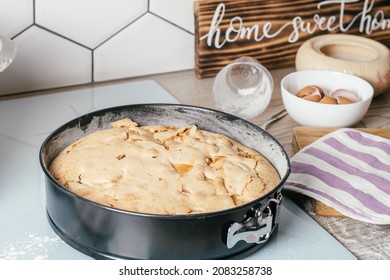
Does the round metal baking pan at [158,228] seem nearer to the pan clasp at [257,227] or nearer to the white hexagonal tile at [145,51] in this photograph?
the pan clasp at [257,227]

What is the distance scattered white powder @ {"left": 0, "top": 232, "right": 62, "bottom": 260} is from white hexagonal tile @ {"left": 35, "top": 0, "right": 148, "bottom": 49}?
1.72ft

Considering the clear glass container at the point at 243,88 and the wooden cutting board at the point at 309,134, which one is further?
the clear glass container at the point at 243,88

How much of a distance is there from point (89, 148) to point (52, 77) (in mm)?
432

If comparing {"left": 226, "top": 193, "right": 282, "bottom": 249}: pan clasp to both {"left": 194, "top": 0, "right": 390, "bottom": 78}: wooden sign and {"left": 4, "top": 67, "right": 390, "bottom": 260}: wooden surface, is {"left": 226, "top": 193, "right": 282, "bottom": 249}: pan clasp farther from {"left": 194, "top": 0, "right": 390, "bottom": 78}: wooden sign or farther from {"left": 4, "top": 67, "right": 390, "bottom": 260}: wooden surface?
{"left": 194, "top": 0, "right": 390, "bottom": 78}: wooden sign

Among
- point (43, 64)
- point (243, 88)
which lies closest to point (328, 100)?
point (243, 88)

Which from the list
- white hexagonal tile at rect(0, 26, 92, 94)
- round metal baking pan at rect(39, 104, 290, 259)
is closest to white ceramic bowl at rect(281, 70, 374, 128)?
round metal baking pan at rect(39, 104, 290, 259)

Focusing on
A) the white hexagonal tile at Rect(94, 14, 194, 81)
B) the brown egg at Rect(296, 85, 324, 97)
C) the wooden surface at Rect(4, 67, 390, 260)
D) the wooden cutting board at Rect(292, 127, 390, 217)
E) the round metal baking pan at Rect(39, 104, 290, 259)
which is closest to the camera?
the round metal baking pan at Rect(39, 104, 290, 259)

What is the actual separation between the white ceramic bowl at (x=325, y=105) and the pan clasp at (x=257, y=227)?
1.26 feet

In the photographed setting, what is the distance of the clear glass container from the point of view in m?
1.32

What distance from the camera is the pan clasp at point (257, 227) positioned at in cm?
85

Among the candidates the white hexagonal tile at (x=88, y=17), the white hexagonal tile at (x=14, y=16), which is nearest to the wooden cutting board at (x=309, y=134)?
the white hexagonal tile at (x=88, y=17)

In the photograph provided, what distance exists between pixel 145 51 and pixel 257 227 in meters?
0.67

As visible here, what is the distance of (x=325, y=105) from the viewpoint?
1236 mm

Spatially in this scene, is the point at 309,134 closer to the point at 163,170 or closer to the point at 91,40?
the point at 163,170
